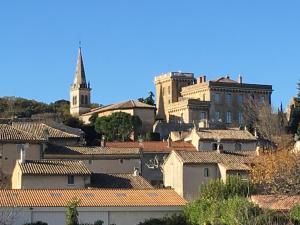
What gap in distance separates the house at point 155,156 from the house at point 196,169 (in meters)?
6.60

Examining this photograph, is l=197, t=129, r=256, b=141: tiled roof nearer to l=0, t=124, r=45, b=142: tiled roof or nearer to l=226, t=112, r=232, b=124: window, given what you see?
l=0, t=124, r=45, b=142: tiled roof

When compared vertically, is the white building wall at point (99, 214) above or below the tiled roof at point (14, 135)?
below

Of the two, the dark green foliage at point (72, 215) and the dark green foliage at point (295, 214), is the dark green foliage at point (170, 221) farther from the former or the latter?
the dark green foliage at point (295, 214)

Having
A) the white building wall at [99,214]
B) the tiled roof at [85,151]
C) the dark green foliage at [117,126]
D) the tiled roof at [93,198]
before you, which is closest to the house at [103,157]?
the tiled roof at [85,151]

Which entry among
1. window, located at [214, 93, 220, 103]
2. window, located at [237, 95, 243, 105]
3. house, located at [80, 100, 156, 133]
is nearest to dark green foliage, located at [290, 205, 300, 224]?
house, located at [80, 100, 156, 133]

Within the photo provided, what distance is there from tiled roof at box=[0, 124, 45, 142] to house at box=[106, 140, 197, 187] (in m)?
13.7

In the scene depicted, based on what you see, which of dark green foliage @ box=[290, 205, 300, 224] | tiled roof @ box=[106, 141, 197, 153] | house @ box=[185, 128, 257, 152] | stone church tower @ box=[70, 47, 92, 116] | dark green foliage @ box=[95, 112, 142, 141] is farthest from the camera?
stone church tower @ box=[70, 47, 92, 116]

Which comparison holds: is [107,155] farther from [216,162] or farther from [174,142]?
[174,142]

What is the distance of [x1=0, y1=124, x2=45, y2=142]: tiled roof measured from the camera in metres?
66.2

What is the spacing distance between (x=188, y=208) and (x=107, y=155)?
2297 centimetres

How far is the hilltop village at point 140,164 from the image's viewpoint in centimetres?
5062

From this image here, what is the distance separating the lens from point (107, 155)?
238ft

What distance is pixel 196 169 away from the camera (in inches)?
2653

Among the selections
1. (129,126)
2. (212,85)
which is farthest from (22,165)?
(212,85)
